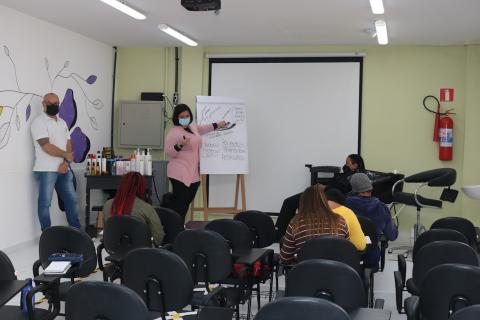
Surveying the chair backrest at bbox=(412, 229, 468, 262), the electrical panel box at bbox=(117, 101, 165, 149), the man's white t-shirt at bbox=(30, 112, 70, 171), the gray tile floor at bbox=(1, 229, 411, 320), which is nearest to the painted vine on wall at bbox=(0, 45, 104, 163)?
the man's white t-shirt at bbox=(30, 112, 70, 171)

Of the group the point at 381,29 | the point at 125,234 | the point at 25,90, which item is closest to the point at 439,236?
the point at 125,234

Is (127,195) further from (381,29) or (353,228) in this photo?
(381,29)

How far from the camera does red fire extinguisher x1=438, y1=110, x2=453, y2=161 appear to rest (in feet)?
25.9

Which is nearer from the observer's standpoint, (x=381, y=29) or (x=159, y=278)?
(x=159, y=278)

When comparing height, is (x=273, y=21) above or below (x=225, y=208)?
above

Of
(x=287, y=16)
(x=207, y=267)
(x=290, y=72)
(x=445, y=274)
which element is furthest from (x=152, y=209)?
(x=290, y=72)

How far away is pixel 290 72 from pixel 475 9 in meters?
3.09

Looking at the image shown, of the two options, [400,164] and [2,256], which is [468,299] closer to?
[2,256]

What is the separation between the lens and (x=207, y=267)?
366 cm

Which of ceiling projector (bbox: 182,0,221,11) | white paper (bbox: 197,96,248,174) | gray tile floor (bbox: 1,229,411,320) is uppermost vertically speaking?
ceiling projector (bbox: 182,0,221,11)

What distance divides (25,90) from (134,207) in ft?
9.86

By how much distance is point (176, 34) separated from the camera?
739 centimetres

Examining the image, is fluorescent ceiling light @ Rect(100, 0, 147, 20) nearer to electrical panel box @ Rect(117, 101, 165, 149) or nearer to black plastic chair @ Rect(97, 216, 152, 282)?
black plastic chair @ Rect(97, 216, 152, 282)

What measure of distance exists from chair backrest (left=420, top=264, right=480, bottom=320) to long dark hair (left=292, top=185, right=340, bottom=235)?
108 centimetres
